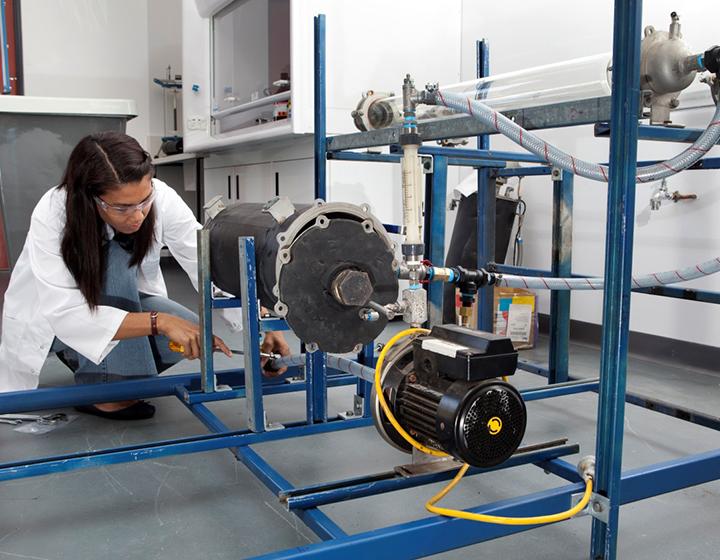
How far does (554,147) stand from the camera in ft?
4.17

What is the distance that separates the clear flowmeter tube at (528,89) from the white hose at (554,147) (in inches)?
11.5

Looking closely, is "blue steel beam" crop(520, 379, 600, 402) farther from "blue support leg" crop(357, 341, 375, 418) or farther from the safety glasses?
the safety glasses

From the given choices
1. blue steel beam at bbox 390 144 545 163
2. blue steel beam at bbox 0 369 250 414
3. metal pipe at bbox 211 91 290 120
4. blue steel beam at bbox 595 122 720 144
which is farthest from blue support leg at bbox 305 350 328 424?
metal pipe at bbox 211 91 290 120

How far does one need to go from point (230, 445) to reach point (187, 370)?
3.96ft

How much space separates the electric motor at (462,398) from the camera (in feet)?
3.14

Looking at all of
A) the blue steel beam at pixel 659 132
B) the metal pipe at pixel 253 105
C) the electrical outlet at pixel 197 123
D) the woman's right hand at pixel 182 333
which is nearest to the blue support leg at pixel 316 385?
the woman's right hand at pixel 182 333

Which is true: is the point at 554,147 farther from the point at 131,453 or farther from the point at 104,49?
the point at 104,49

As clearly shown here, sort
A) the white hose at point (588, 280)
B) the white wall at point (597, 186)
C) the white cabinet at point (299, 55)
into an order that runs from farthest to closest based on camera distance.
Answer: the white cabinet at point (299, 55) → the white wall at point (597, 186) → the white hose at point (588, 280)

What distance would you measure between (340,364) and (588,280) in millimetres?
604

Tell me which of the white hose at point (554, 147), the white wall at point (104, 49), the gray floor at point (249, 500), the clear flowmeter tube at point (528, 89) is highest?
the white wall at point (104, 49)

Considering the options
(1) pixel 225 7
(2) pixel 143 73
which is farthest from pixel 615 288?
(2) pixel 143 73

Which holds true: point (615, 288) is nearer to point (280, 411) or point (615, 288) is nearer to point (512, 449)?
point (512, 449)

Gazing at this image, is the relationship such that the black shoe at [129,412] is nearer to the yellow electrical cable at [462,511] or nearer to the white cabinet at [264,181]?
the yellow electrical cable at [462,511]

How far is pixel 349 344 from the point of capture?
125cm
